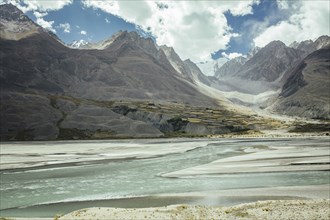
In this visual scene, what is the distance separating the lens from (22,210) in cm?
3438

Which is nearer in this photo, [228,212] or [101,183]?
[228,212]

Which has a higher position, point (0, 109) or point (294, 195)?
point (0, 109)

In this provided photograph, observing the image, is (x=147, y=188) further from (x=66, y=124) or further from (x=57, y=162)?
(x=66, y=124)

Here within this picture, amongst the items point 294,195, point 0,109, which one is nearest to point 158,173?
point 294,195

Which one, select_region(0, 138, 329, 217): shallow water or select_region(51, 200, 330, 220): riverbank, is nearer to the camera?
select_region(51, 200, 330, 220): riverbank

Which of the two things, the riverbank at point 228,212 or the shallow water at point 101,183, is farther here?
the shallow water at point 101,183

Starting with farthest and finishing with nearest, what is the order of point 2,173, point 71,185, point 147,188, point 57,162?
point 57,162
point 2,173
point 71,185
point 147,188

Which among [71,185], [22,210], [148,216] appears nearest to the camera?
[148,216]

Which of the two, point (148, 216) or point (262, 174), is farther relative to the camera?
point (262, 174)

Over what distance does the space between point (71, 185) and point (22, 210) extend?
13106 millimetres

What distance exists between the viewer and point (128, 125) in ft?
569

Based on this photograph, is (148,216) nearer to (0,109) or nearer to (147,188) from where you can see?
(147,188)

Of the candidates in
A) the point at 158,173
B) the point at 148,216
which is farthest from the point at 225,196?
the point at 158,173

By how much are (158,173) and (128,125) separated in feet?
392
